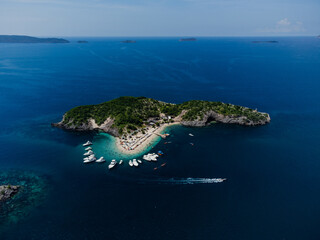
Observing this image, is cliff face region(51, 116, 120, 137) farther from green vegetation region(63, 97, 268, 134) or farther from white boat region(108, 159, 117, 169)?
white boat region(108, 159, 117, 169)

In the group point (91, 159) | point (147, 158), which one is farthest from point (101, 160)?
point (147, 158)

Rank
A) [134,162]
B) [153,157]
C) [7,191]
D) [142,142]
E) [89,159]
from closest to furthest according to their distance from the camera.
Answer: [7,191] < [134,162] < [89,159] < [153,157] < [142,142]

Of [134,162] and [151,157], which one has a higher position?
[151,157]

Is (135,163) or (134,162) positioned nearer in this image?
(135,163)

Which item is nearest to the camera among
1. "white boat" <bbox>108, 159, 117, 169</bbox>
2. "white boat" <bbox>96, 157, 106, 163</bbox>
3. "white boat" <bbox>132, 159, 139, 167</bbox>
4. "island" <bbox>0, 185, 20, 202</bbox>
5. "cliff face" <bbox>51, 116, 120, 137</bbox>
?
"island" <bbox>0, 185, 20, 202</bbox>

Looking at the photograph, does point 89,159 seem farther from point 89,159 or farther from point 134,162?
point 134,162

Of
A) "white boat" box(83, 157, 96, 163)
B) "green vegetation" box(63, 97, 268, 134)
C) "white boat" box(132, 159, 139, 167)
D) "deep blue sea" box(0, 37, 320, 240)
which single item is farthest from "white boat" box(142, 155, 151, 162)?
"green vegetation" box(63, 97, 268, 134)

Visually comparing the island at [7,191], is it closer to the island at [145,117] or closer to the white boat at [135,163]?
the white boat at [135,163]
